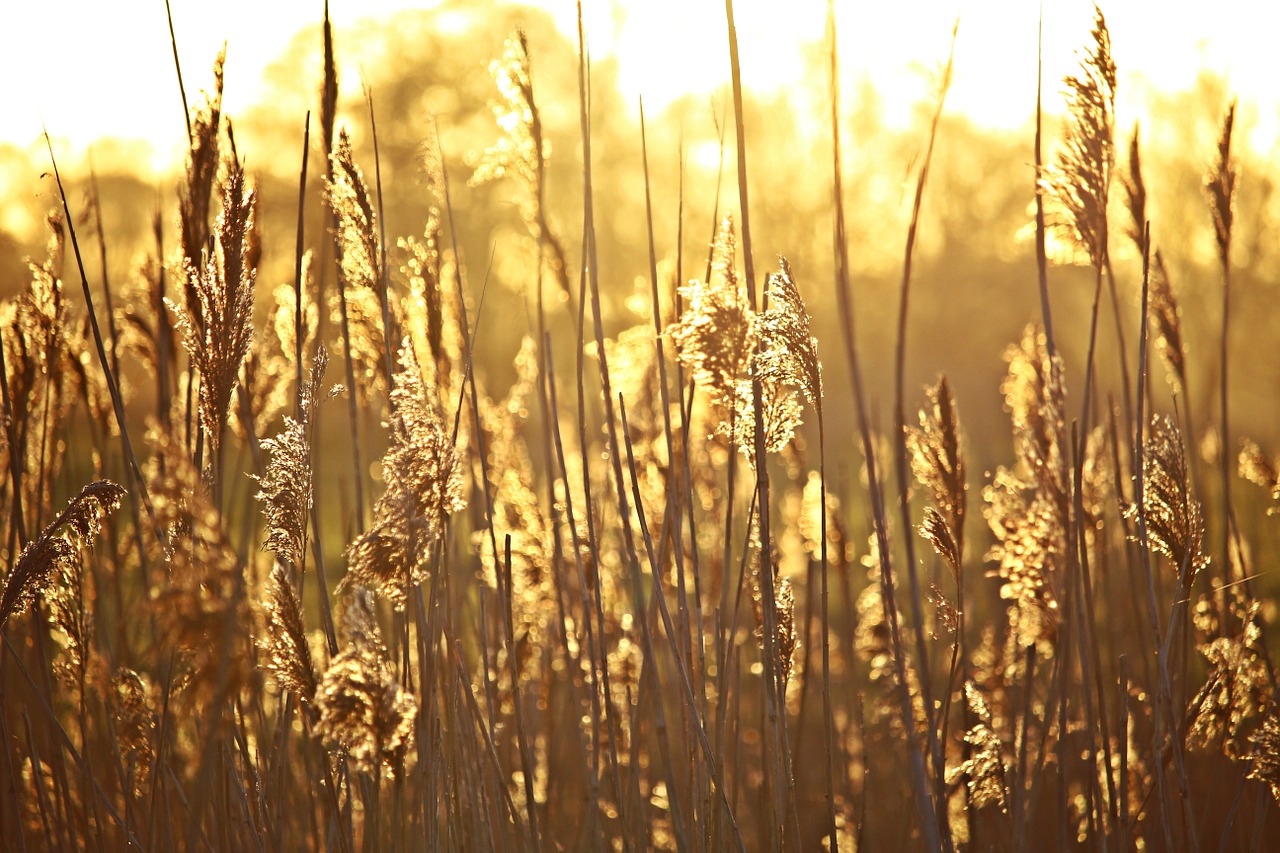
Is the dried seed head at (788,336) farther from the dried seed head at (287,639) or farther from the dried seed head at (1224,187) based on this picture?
the dried seed head at (1224,187)

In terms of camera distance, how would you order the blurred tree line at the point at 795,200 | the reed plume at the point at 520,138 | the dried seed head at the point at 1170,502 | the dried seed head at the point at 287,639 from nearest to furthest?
the dried seed head at the point at 287,639 → the dried seed head at the point at 1170,502 → the reed plume at the point at 520,138 → the blurred tree line at the point at 795,200

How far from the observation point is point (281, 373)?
2730mm

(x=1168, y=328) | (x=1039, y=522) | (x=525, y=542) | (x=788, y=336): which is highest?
(x=1168, y=328)

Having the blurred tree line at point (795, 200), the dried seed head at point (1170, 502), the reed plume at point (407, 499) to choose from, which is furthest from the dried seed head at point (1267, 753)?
the blurred tree line at point (795, 200)

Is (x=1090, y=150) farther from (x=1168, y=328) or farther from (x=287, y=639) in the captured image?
(x=287, y=639)

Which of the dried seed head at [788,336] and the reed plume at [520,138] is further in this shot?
the reed plume at [520,138]

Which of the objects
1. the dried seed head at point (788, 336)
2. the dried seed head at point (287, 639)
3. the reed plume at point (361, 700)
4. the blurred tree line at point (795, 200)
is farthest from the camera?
the blurred tree line at point (795, 200)

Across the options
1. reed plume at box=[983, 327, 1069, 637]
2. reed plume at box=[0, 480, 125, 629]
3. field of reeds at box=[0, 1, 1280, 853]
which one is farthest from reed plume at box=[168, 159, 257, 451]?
reed plume at box=[983, 327, 1069, 637]

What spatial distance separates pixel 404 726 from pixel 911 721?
0.76m

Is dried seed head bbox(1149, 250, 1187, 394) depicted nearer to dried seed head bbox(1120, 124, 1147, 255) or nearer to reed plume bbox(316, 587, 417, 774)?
dried seed head bbox(1120, 124, 1147, 255)

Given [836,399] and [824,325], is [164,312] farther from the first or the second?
[824,325]

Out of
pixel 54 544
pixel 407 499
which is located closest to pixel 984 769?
pixel 407 499

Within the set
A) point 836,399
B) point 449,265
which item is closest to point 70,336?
point 449,265

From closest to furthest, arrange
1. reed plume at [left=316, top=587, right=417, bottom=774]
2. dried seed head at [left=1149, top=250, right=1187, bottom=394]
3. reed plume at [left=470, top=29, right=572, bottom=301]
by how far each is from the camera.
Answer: reed plume at [left=316, top=587, right=417, bottom=774] → reed plume at [left=470, top=29, right=572, bottom=301] → dried seed head at [left=1149, top=250, right=1187, bottom=394]
